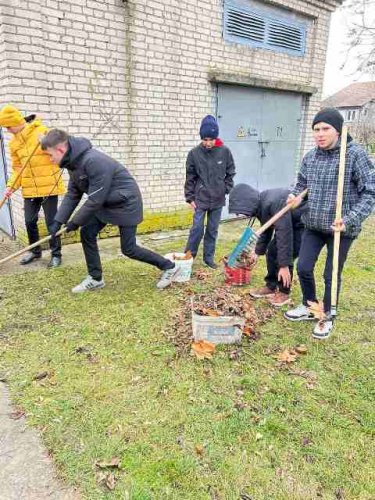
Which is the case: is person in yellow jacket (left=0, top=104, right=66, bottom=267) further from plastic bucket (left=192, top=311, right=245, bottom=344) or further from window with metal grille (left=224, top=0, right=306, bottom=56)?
window with metal grille (left=224, top=0, right=306, bottom=56)

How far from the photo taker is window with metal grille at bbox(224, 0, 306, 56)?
6.89 metres

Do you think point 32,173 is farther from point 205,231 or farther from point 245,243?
point 245,243

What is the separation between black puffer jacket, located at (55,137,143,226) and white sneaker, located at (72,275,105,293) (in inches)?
29.5

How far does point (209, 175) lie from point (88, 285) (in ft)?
6.26

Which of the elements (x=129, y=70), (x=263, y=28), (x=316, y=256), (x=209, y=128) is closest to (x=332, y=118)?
(x=316, y=256)

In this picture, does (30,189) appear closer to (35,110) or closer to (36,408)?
(35,110)

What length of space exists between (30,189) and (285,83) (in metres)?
5.64

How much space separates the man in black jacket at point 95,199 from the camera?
3.51 m

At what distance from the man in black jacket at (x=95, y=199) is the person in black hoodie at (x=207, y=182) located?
81cm

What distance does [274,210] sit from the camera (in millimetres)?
3670

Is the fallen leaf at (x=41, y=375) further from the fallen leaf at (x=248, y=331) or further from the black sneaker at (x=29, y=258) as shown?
the black sneaker at (x=29, y=258)

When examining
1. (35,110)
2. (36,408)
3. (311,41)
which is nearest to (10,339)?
(36,408)

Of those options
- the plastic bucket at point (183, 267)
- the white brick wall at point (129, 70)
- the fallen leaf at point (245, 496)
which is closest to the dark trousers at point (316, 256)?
the plastic bucket at point (183, 267)

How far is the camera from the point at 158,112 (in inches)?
250
